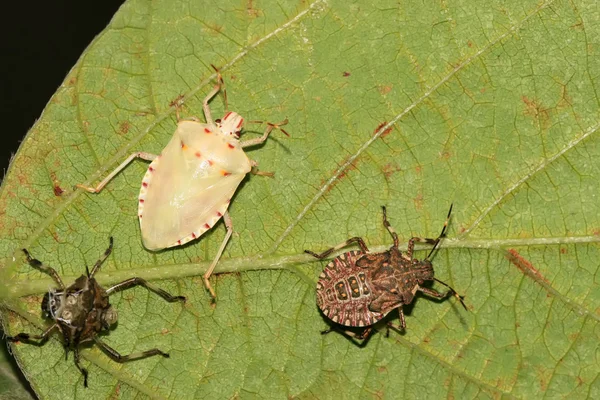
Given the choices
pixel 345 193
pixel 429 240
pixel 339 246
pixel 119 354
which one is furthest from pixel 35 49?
pixel 429 240

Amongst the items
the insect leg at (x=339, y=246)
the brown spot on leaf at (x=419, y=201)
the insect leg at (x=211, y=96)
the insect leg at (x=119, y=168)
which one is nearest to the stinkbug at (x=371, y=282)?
the insect leg at (x=339, y=246)

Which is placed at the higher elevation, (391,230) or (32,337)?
(32,337)

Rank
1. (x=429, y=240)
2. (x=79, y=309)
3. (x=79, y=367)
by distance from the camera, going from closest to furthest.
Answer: (x=79, y=309), (x=79, y=367), (x=429, y=240)

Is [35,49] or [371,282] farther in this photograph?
[35,49]

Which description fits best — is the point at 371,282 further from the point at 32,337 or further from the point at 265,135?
the point at 32,337

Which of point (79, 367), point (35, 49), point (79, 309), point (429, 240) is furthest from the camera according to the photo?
point (35, 49)

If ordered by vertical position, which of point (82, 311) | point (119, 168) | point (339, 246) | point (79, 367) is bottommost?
point (339, 246)

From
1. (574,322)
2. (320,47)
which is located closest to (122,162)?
(320,47)
